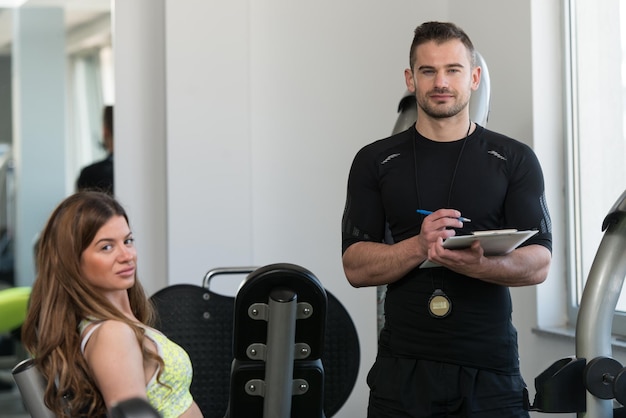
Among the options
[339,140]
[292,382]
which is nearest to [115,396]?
[292,382]

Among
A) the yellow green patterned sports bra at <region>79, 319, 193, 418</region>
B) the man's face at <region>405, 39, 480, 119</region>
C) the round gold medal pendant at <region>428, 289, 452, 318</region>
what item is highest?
the man's face at <region>405, 39, 480, 119</region>

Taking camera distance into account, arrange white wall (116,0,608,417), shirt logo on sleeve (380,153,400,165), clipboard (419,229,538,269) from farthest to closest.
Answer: white wall (116,0,608,417) → shirt logo on sleeve (380,153,400,165) → clipboard (419,229,538,269)

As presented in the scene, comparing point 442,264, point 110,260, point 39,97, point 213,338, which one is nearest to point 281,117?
point 39,97

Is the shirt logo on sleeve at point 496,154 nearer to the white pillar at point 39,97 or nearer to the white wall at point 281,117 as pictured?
the white wall at point 281,117

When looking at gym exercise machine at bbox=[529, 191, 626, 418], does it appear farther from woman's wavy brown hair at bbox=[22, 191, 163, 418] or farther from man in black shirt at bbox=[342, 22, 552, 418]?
woman's wavy brown hair at bbox=[22, 191, 163, 418]

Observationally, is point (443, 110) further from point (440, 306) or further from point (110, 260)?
point (110, 260)

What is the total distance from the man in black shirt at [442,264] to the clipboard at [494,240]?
3cm

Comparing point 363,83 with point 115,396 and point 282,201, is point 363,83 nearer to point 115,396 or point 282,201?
point 282,201

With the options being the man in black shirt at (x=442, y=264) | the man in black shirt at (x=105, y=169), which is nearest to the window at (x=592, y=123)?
the man in black shirt at (x=442, y=264)

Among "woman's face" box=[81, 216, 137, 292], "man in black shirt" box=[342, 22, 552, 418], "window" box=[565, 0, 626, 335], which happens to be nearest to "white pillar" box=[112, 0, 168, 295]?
"window" box=[565, 0, 626, 335]

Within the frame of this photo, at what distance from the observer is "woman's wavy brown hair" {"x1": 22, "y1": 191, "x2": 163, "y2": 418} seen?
181 centimetres

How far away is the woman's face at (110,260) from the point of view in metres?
1.96

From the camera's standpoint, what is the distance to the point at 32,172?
4.86 m

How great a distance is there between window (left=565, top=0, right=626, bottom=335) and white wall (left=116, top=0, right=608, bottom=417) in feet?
0.66
